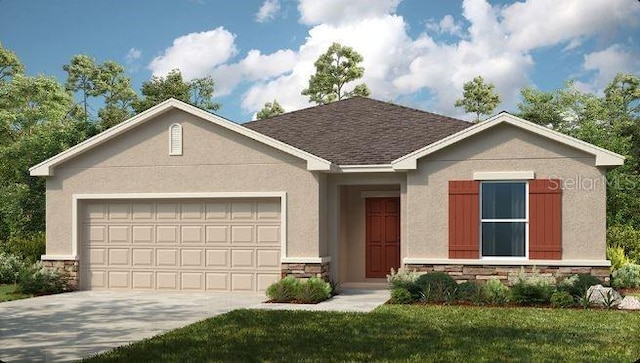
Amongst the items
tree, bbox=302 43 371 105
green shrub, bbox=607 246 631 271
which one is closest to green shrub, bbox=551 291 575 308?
green shrub, bbox=607 246 631 271

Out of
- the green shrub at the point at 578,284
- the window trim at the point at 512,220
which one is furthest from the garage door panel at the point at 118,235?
the green shrub at the point at 578,284

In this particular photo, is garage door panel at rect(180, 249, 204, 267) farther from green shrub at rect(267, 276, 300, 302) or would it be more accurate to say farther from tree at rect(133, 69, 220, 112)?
tree at rect(133, 69, 220, 112)

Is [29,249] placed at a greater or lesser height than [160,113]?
lesser

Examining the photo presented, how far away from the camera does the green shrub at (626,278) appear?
53.5 ft

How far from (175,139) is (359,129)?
5.15 metres

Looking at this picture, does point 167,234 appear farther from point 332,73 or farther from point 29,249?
point 332,73

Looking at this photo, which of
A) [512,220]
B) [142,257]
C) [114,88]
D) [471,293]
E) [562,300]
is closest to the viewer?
[562,300]

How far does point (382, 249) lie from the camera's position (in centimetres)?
1728

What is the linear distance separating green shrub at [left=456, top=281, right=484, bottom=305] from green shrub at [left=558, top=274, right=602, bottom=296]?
150 centimetres

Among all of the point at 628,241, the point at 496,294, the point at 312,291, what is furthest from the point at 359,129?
the point at 628,241

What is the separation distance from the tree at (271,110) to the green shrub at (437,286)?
84.5 ft

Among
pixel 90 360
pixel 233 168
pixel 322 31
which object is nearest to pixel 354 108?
pixel 233 168

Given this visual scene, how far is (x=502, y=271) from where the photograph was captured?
14.6 metres

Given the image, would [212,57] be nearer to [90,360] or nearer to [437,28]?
[437,28]
